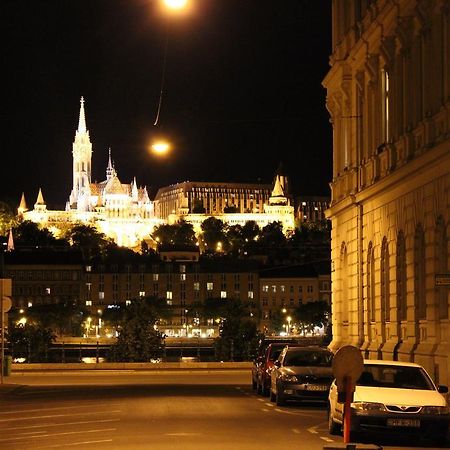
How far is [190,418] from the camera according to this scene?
89.3 ft

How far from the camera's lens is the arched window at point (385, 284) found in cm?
4372

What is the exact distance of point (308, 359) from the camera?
3356cm

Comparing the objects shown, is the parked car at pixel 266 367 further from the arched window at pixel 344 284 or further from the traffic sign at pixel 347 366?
the traffic sign at pixel 347 366

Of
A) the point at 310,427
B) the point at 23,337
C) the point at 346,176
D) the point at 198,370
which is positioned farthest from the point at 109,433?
the point at 23,337

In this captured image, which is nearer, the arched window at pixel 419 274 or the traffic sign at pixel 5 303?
the arched window at pixel 419 274

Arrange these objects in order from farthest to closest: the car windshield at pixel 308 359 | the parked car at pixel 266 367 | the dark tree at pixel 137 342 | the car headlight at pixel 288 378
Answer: the dark tree at pixel 137 342, the parked car at pixel 266 367, the car windshield at pixel 308 359, the car headlight at pixel 288 378

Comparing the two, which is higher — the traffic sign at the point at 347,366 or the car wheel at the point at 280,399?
the traffic sign at the point at 347,366

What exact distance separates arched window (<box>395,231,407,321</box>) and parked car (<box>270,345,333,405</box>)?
8.37 meters

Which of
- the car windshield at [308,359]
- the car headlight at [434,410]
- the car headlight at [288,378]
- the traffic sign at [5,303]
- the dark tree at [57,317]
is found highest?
the dark tree at [57,317]

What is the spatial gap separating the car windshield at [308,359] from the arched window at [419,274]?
5863 millimetres

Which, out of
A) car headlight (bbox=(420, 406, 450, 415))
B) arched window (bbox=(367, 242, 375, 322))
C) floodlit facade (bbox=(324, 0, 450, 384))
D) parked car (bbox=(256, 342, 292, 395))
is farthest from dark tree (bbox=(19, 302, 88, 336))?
car headlight (bbox=(420, 406, 450, 415))

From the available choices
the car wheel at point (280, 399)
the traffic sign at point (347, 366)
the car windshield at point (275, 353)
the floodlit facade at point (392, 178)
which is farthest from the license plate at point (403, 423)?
the car windshield at point (275, 353)

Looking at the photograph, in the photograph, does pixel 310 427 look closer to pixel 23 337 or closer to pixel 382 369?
pixel 382 369

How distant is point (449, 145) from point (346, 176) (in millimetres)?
17402
